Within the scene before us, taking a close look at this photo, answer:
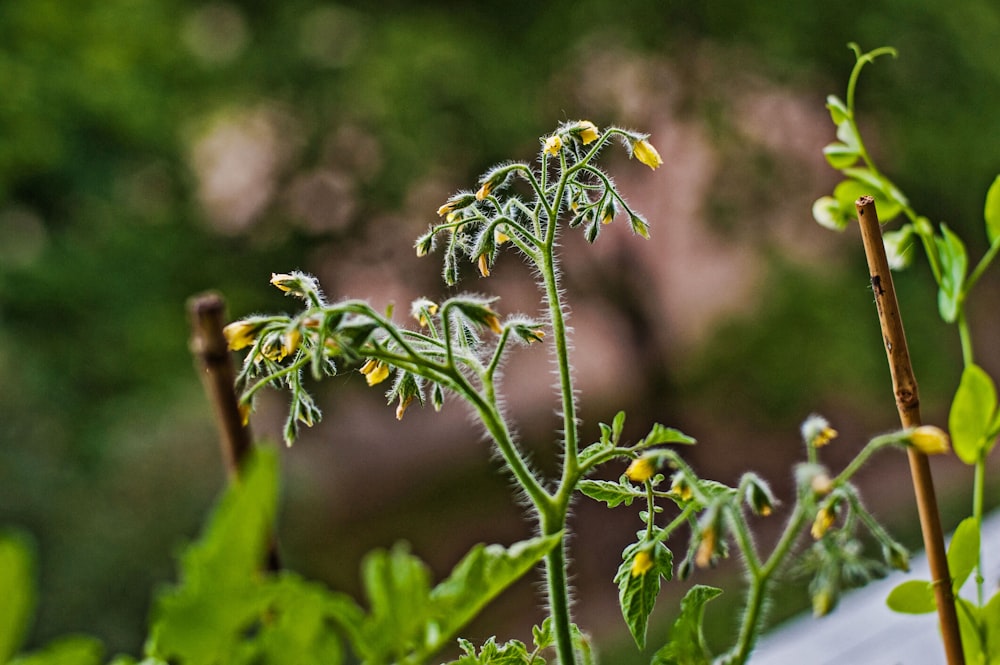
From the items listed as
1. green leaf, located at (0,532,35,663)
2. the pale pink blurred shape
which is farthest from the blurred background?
green leaf, located at (0,532,35,663)

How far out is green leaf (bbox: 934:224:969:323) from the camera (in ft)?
1.26

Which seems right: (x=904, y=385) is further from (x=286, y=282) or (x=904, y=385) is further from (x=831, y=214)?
(x=286, y=282)

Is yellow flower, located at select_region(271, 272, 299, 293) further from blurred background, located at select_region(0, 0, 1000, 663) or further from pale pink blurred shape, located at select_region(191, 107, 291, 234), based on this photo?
pale pink blurred shape, located at select_region(191, 107, 291, 234)

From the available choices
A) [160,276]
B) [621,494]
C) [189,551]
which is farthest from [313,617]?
[160,276]

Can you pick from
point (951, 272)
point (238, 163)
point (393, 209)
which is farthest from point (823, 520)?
point (238, 163)

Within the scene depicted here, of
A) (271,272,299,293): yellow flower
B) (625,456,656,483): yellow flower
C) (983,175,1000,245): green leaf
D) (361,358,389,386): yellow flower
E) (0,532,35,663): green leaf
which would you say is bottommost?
(625,456,656,483): yellow flower

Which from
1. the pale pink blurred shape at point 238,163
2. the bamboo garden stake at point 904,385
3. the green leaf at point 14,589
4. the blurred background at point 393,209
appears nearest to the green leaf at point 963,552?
the bamboo garden stake at point 904,385

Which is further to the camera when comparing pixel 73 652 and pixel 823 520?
pixel 823 520

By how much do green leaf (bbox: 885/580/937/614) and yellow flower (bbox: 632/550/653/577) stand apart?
0.11 meters

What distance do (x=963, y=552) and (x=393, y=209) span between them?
8.33 ft

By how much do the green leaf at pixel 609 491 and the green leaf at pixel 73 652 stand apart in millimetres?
193

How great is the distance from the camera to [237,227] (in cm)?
280

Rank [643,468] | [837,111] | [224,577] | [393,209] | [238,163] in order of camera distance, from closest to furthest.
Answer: [224,577]
[643,468]
[837,111]
[393,209]
[238,163]

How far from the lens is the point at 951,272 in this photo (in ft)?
1.29
